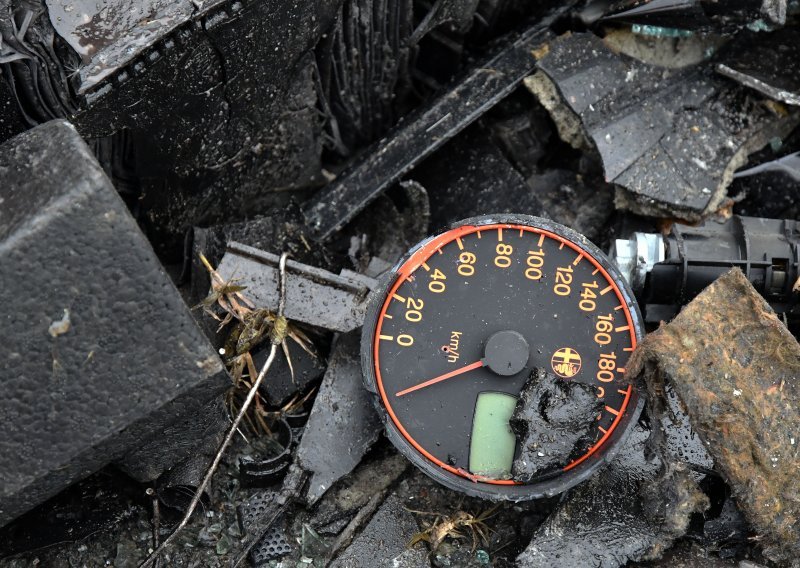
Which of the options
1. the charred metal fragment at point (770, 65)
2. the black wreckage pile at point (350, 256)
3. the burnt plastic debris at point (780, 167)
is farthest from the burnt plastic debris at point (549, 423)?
the charred metal fragment at point (770, 65)

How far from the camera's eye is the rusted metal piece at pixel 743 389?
7.75 ft

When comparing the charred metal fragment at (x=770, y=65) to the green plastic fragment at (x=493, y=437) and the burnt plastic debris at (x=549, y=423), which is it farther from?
the green plastic fragment at (x=493, y=437)

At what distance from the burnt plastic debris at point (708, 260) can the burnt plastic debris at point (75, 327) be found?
142 centimetres

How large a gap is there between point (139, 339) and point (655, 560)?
1.59 meters

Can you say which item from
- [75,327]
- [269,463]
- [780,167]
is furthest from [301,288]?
[780,167]

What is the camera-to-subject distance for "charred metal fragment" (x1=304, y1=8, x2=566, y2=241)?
3105 millimetres

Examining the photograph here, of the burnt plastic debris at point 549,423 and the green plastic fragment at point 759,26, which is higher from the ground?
the green plastic fragment at point 759,26

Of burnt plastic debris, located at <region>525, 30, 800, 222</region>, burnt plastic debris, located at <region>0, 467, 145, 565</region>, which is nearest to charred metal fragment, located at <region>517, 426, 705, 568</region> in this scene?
burnt plastic debris, located at <region>525, 30, 800, 222</region>

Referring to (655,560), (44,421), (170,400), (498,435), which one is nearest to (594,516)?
(655,560)

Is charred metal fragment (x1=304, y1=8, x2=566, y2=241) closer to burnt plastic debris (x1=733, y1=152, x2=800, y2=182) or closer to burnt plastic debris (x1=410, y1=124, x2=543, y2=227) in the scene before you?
burnt plastic debris (x1=410, y1=124, x2=543, y2=227)

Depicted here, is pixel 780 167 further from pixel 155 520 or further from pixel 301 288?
pixel 155 520

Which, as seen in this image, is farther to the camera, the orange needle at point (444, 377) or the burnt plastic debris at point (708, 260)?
the burnt plastic debris at point (708, 260)

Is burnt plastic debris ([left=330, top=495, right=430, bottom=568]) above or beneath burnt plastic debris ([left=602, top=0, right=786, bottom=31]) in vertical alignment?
beneath

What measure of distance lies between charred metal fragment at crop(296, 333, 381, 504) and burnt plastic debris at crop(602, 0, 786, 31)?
1550 mm
